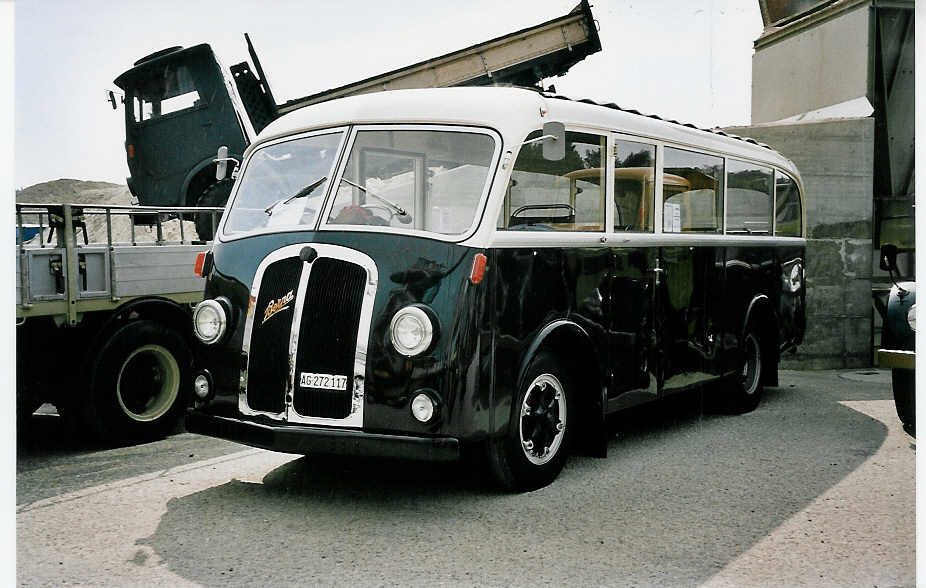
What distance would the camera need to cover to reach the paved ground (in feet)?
12.7

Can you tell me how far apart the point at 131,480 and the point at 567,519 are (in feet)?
7.90

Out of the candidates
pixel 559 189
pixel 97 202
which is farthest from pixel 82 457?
Result: pixel 559 189

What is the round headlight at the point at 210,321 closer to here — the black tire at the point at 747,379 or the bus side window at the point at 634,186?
the bus side window at the point at 634,186

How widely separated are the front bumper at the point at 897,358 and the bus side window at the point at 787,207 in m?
2.14

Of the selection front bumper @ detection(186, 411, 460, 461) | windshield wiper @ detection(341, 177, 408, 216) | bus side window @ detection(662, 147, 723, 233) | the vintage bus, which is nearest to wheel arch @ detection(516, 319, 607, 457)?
the vintage bus

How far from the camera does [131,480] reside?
525 cm

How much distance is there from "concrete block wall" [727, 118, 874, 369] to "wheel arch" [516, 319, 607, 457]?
4976mm

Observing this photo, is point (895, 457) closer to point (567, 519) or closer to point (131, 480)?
point (567, 519)

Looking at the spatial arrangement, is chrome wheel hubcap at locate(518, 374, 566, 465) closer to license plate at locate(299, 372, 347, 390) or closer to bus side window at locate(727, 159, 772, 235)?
license plate at locate(299, 372, 347, 390)

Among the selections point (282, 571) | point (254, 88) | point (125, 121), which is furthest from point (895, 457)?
point (125, 121)

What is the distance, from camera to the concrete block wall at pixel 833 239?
9742 mm

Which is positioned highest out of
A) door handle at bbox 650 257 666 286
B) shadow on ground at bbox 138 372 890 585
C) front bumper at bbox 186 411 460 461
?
door handle at bbox 650 257 666 286

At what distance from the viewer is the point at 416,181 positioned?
485 centimetres

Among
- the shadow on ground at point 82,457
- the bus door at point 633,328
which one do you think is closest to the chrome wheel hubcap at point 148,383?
the shadow on ground at point 82,457
